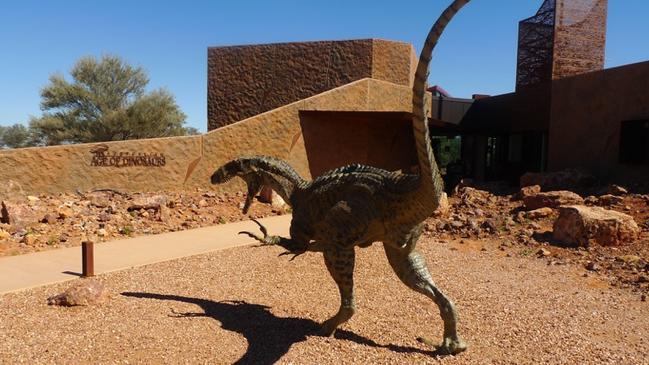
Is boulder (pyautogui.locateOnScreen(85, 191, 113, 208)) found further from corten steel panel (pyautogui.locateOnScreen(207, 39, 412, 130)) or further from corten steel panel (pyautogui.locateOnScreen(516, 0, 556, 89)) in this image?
corten steel panel (pyautogui.locateOnScreen(516, 0, 556, 89))

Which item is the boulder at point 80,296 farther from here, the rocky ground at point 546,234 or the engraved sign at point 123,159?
the engraved sign at point 123,159

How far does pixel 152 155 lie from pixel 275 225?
4.03 m

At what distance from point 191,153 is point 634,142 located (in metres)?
12.4

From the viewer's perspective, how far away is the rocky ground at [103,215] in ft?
25.4

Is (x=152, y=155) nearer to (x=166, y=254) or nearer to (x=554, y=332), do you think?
(x=166, y=254)

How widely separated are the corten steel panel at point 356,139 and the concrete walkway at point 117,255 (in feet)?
19.4

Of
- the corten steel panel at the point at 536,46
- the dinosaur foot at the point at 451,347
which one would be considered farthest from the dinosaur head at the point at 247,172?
the corten steel panel at the point at 536,46

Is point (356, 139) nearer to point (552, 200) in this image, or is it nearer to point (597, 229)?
point (552, 200)

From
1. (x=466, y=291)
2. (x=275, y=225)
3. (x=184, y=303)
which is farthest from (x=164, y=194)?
(x=466, y=291)

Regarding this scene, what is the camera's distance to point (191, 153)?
12312 millimetres

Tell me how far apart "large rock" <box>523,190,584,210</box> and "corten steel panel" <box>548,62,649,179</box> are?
3591 millimetres

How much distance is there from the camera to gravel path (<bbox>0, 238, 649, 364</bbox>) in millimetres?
3639

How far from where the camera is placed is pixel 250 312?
462cm

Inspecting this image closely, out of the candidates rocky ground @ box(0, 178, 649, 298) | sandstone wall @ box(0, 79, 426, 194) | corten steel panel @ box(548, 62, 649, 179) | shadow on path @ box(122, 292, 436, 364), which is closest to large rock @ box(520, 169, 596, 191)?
rocky ground @ box(0, 178, 649, 298)
